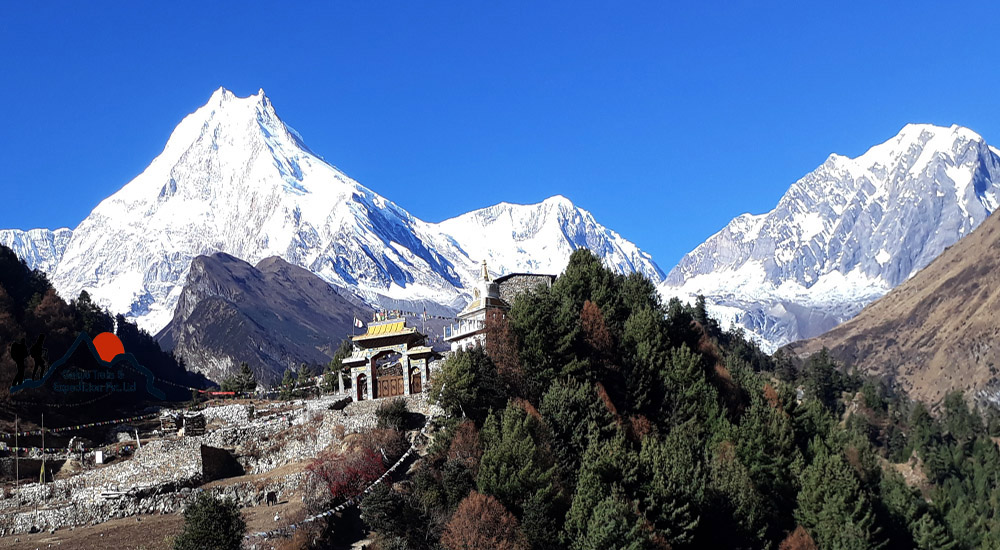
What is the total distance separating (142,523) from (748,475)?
3712cm

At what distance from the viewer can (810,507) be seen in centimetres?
7119

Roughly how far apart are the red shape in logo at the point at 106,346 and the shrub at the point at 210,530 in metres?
62.7

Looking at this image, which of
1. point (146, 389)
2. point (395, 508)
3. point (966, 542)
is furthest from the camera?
point (146, 389)

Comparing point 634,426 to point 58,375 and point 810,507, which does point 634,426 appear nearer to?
point 810,507

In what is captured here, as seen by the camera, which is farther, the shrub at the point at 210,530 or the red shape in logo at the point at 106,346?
the red shape in logo at the point at 106,346

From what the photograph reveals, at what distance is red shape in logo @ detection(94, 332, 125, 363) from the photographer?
365 ft

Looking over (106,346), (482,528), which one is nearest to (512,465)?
(482,528)

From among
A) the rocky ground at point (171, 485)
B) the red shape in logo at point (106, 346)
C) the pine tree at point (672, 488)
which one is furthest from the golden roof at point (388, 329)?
the red shape in logo at point (106, 346)

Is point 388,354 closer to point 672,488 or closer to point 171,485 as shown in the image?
point 171,485

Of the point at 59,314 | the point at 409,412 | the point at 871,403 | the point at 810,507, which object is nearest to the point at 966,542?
the point at 810,507

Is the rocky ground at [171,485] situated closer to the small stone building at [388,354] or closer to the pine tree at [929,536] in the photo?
the small stone building at [388,354]

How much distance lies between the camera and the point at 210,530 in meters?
51.1

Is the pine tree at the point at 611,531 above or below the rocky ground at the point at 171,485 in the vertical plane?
below

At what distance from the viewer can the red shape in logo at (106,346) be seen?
111 meters
